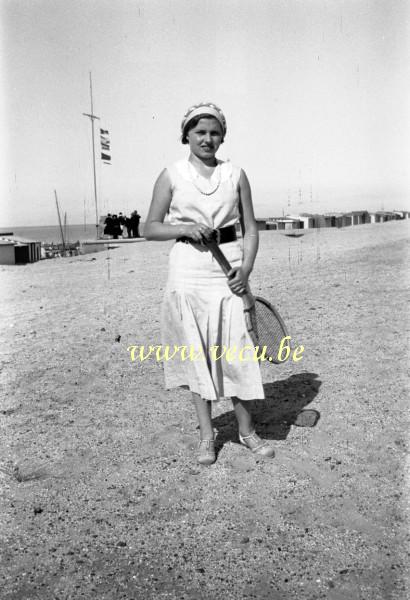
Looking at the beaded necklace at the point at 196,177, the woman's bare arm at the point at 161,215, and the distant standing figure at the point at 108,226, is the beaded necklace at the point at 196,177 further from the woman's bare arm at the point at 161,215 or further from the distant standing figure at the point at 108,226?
the distant standing figure at the point at 108,226

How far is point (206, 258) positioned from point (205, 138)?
26.2 inches

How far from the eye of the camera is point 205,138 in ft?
10.6

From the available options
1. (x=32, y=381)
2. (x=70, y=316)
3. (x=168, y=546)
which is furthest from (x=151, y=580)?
(x=70, y=316)

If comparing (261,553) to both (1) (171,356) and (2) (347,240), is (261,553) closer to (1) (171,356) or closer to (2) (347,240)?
(1) (171,356)

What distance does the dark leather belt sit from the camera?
10.8 feet

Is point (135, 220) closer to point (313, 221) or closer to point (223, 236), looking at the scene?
point (313, 221)

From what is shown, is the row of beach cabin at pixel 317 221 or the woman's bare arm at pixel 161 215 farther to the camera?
the row of beach cabin at pixel 317 221

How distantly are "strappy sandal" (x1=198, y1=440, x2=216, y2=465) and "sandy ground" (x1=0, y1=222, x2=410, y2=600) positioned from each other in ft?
0.18

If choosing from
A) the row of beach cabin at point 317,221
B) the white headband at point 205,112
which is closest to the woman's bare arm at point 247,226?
the white headband at point 205,112

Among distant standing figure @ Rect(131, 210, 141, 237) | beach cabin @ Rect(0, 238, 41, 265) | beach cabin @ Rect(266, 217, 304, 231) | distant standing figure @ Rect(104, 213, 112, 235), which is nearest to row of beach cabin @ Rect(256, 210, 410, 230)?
beach cabin @ Rect(266, 217, 304, 231)

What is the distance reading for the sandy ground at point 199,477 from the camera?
2475 mm

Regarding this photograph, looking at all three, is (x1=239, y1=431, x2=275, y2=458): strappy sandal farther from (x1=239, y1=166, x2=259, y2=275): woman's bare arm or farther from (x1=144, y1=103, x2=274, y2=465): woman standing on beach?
(x1=239, y1=166, x2=259, y2=275): woman's bare arm

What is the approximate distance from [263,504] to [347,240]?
42.2 ft

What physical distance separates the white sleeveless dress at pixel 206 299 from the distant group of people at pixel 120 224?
787 inches
